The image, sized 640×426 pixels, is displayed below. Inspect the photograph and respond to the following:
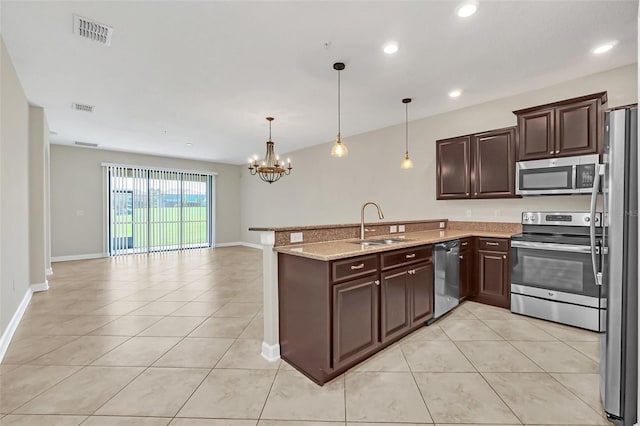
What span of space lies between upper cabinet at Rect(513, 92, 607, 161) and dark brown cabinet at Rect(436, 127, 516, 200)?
229 mm

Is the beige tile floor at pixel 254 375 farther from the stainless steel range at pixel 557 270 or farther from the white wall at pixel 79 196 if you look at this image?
the white wall at pixel 79 196

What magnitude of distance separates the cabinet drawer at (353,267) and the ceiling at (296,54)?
6.61ft

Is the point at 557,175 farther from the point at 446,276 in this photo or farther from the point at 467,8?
the point at 467,8

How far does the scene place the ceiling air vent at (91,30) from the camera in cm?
244

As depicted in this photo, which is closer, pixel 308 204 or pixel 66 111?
pixel 66 111

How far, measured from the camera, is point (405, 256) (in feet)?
8.75

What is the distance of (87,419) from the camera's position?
1.71m

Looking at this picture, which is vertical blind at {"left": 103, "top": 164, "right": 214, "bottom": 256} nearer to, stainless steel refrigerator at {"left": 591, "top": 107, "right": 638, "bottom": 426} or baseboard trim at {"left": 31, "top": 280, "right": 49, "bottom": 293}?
baseboard trim at {"left": 31, "top": 280, "right": 49, "bottom": 293}

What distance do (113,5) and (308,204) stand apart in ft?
18.3

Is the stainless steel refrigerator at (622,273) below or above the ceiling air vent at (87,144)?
below

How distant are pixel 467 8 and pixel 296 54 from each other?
1581 millimetres

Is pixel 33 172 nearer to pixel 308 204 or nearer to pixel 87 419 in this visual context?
pixel 87 419

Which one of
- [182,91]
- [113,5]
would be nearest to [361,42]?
[113,5]

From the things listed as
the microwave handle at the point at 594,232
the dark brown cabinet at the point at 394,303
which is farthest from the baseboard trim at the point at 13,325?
the microwave handle at the point at 594,232
